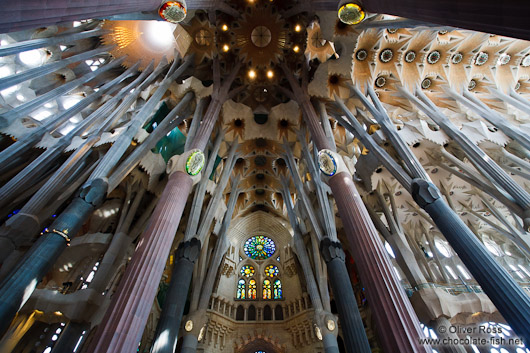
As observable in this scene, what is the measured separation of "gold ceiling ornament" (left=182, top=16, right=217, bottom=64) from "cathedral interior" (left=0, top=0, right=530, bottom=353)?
2.9 inches

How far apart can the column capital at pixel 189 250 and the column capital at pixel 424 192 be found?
8.24m

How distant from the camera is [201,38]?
1284 centimetres

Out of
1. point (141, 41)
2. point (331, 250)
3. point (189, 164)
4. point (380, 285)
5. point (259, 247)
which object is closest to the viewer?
point (380, 285)

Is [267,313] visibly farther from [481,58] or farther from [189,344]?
[481,58]

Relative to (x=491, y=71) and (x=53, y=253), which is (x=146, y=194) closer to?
(x=53, y=253)

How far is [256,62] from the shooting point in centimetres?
1446

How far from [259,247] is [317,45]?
49.9 feet

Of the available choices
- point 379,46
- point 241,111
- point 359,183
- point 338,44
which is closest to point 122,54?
point 241,111

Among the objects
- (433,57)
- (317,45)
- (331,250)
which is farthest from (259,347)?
(433,57)

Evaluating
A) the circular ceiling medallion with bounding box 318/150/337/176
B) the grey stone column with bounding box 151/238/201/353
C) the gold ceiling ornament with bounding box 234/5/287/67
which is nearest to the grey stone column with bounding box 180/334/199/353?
the grey stone column with bounding box 151/238/201/353

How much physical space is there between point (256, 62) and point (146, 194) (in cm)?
973

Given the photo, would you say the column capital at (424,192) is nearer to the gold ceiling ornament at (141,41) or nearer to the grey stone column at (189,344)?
the grey stone column at (189,344)

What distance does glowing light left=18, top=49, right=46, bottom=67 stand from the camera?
12.4 meters

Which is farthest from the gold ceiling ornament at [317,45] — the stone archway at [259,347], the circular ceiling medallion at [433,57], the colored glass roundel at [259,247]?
the stone archway at [259,347]
